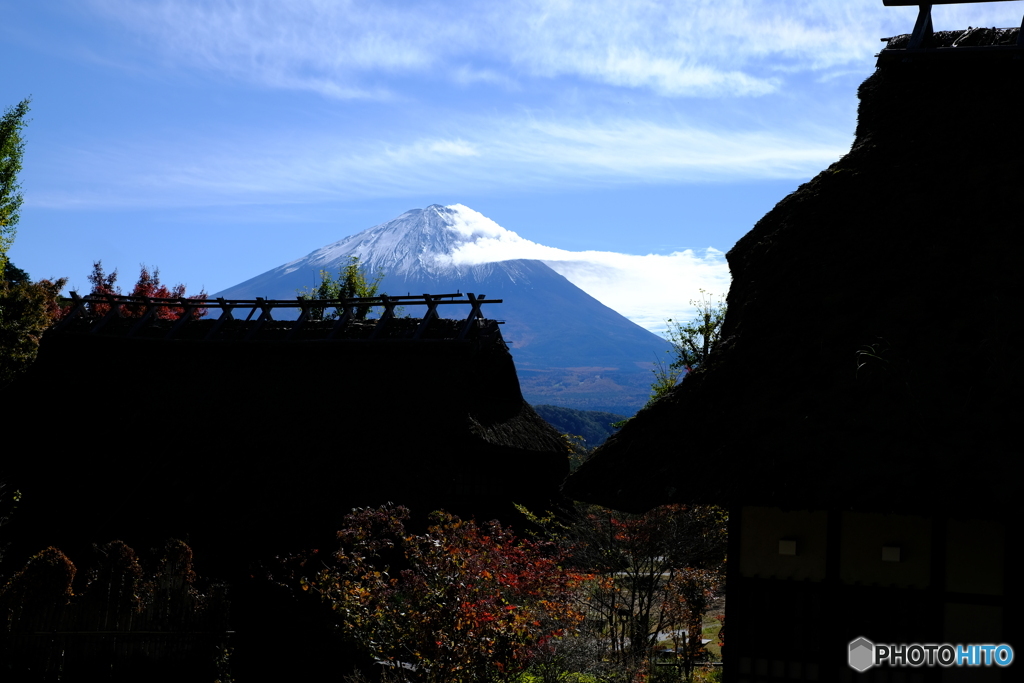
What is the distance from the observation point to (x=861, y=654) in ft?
24.6

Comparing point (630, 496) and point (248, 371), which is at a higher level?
point (248, 371)

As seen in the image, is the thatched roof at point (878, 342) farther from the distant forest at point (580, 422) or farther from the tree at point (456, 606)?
the distant forest at point (580, 422)

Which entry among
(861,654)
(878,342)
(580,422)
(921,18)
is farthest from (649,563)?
(580,422)

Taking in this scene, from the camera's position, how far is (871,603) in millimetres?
→ 7539

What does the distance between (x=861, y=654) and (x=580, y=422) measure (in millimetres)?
73947

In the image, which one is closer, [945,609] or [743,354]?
[945,609]

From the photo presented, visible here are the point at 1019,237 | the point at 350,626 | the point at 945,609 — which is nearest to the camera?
the point at 945,609

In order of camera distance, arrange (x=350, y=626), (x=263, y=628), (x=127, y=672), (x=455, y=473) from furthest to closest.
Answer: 1. (x=455, y=473)
2. (x=263, y=628)
3. (x=127, y=672)
4. (x=350, y=626)

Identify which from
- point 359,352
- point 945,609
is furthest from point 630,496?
point 359,352

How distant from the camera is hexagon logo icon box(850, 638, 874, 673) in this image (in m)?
7.48

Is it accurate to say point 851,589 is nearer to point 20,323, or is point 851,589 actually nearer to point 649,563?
point 649,563

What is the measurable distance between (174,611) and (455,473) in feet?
19.2

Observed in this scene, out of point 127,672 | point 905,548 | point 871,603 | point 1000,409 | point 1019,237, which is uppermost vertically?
point 1019,237

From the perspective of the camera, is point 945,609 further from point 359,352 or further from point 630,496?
point 359,352
